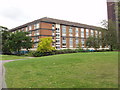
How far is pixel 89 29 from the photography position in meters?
62.9

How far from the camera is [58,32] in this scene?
50594mm

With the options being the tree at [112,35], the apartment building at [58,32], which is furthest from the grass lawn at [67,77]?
the apartment building at [58,32]

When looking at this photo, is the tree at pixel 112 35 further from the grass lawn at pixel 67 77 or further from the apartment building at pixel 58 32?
the apartment building at pixel 58 32

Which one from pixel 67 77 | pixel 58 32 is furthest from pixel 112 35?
pixel 58 32

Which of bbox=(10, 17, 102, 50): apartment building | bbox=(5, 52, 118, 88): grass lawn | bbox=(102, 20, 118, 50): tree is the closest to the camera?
bbox=(5, 52, 118, 88): grass lawn

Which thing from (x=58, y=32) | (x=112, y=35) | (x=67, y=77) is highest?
(x=58, y=32)

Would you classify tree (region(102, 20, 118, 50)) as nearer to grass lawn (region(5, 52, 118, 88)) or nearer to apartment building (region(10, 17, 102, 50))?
grass lawn (region(5, 52, 118, 88))

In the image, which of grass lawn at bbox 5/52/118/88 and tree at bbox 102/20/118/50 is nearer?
grass lawn at bbox 5/52/118/88

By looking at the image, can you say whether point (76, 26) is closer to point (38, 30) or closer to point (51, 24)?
point (51, 24)

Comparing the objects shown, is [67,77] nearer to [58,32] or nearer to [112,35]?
[112,35]

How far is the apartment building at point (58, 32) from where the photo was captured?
4638 centimetres

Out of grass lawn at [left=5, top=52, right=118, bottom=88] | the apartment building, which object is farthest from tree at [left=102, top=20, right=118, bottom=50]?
the apartment building

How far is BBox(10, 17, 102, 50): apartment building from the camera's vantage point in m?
46.4

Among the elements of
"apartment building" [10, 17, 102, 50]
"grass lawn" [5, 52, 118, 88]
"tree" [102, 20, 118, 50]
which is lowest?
"grass lawn" [5, 52, 118, 88]
